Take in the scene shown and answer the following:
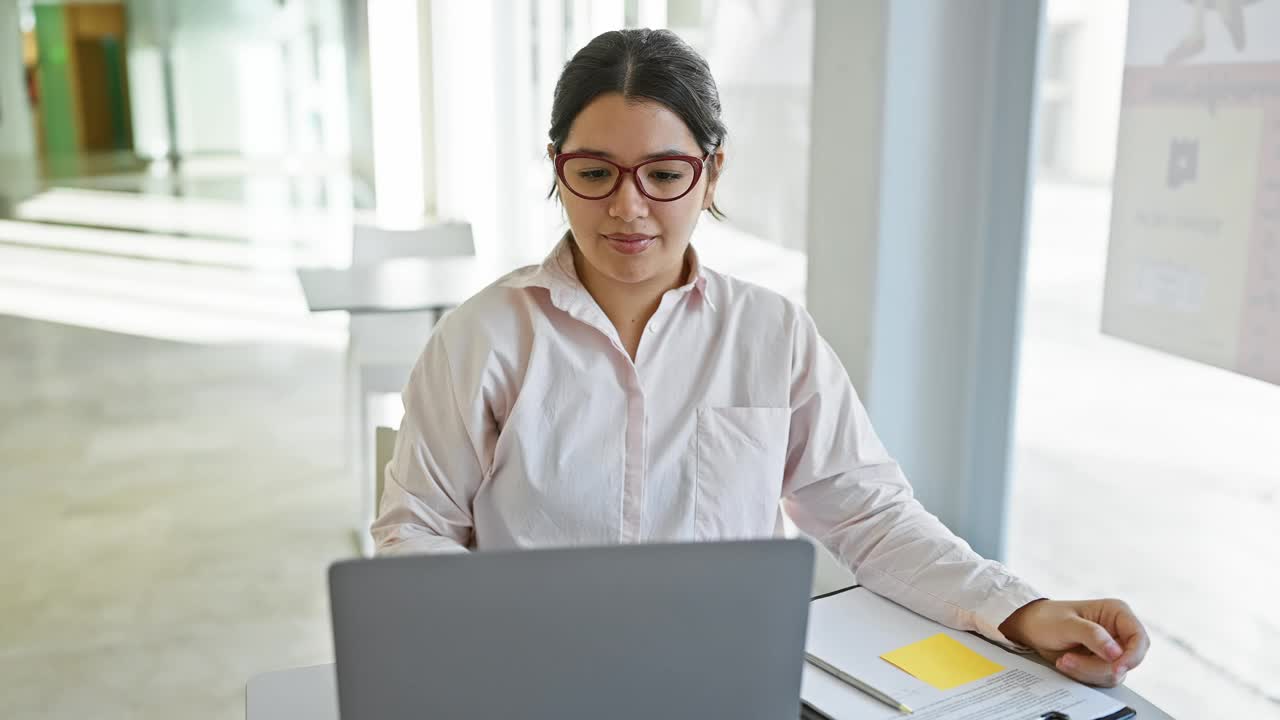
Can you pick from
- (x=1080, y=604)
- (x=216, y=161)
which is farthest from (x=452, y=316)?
(x=216, y=161)

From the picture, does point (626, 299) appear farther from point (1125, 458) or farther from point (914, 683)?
point (1125, 458)

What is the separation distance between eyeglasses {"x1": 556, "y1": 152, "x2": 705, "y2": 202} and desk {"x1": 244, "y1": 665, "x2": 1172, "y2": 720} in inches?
24.6

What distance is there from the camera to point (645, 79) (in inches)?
53.2

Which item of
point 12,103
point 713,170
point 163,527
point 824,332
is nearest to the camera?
point 713,170

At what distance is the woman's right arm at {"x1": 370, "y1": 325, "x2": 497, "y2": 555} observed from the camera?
1392 millimetres

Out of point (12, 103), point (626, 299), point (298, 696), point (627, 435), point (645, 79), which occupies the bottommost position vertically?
point (298, 696)

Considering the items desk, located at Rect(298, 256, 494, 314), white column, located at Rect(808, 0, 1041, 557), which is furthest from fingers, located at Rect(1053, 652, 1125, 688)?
desk, located at Rect(298, 256, 494, 314)

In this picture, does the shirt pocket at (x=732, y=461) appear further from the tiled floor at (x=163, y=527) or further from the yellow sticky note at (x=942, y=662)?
the tiled floor at (x=163, y=527)

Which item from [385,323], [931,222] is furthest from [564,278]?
[385,323]

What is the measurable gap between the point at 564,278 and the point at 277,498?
2.82 meters

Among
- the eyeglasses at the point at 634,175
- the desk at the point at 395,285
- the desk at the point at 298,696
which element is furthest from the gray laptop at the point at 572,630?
the desk at the point at 395,285

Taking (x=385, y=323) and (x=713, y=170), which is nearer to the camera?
(x=713, y=170)

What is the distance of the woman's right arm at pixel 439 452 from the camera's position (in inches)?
54.8

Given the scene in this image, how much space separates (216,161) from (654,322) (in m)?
16.9
